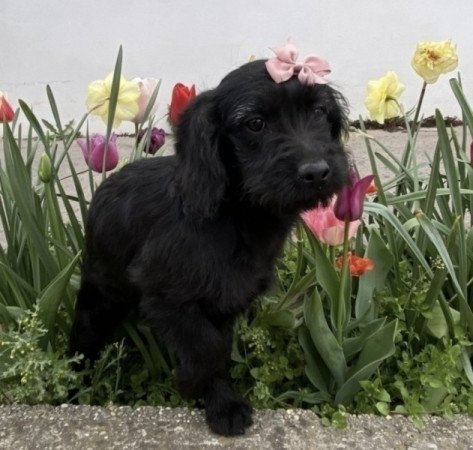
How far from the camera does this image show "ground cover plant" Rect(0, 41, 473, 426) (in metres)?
1.46

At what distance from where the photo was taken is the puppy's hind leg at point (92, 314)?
1.62 meters

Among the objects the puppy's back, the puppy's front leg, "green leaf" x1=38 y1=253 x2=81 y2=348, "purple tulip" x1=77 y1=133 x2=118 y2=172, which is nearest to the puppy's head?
the puppy's back

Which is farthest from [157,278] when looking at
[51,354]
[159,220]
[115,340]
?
[115,340]

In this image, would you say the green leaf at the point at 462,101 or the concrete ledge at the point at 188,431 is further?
the green leaf at the point at 462,101

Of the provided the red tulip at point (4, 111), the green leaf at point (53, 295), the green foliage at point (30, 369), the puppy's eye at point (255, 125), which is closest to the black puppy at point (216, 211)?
the puppy's eye at point (255, 125)

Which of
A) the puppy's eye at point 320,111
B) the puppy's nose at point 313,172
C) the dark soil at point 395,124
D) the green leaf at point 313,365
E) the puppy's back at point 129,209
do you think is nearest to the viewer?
the puppy's nose at point 313,172

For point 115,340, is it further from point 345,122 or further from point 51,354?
point 345,122

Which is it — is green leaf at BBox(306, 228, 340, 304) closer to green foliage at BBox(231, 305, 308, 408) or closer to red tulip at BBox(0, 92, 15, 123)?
green foliage at BBox(231, 305, 308, 408)

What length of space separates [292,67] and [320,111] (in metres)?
0.13

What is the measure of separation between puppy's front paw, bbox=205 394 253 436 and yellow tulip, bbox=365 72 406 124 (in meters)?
0.90

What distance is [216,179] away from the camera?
4.04ft

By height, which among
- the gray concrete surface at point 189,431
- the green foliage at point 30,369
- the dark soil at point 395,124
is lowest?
the gray concrete surface at point 189,431

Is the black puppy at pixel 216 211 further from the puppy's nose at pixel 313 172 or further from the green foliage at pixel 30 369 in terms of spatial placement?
the green foliage at pixel 30 369

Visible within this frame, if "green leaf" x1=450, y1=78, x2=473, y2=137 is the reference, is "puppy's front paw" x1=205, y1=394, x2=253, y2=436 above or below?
below
